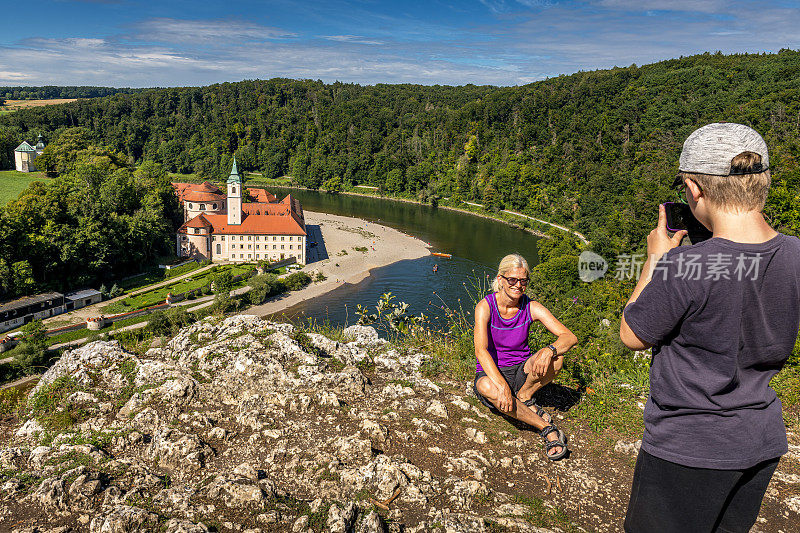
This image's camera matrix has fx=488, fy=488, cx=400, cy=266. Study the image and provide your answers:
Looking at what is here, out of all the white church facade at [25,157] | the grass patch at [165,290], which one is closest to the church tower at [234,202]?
the grass patch at [165,290]

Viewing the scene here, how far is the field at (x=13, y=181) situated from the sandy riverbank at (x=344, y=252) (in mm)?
29151

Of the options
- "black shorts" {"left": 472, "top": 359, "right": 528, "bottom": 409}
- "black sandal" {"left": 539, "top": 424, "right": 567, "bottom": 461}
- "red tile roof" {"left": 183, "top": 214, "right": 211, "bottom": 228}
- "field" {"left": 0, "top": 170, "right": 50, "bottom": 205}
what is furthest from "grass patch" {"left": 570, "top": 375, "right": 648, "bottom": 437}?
"field" {"left": 0, "top": 170, "right": 50, "bottom": 205}

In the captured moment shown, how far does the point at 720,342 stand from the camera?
1561mm

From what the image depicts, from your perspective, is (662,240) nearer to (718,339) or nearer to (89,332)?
(718,339)

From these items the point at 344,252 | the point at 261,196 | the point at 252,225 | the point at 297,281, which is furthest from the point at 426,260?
the point at 261,196

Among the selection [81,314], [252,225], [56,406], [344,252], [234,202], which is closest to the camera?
[56,406]

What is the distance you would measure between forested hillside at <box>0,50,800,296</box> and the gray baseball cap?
2518 centimetres

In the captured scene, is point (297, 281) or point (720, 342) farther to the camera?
point (297, 281)

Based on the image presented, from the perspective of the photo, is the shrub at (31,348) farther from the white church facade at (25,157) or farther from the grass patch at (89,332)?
the white church facade at (25,157)

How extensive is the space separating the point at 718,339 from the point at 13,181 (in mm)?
74156

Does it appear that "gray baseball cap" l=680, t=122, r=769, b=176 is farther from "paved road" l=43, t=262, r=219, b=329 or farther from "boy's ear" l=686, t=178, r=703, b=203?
"paved road" l=43, t=262, r=219, b=329

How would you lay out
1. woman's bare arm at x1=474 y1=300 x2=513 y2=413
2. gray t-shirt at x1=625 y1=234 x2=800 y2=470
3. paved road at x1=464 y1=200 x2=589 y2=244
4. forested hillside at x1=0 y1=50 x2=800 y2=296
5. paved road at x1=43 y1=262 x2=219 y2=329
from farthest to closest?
forested hillside at x1=0 y1=50 x2=800 y2=296 < paved road at x1=464 y1=200 x2=589 y2=244 < paved road at x1=43 y1=262 x2=219 y2=329 < woman's bare arm at x1=474 y1=300 x2=513 y2=413 < gray t-shirt at x1=625 y1=234 x2=800 y2=470

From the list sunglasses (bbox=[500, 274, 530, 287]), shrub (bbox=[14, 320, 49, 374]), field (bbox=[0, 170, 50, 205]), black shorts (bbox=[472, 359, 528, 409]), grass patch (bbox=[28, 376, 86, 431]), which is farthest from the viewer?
field (bbox=[0, 170, 50, 205])

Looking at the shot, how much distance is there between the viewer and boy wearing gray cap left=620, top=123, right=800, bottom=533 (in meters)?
1.53
